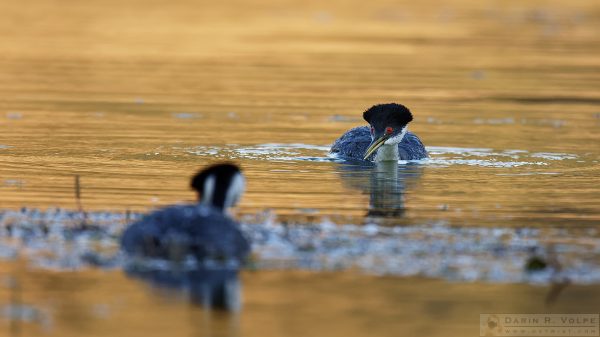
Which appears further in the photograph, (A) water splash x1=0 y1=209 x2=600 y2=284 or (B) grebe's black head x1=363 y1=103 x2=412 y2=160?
(B) grebe's black head x1=363 y1=103 x2=412 y2=160

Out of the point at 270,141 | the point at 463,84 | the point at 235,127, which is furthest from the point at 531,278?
the point at 463,84

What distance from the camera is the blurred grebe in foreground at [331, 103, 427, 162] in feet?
62.2

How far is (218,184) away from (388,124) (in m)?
7.28

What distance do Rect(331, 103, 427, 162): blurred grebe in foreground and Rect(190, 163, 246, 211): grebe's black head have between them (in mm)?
6926

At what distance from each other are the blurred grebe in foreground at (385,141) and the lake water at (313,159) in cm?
43

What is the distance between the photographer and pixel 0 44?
106 ft

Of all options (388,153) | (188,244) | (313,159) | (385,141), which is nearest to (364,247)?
(188,244)

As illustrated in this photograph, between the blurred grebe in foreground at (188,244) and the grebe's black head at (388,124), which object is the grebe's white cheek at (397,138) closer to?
the grebe's black head at (388,124)

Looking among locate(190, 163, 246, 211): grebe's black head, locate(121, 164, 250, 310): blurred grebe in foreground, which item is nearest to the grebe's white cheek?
locate(190, 163, 246, 211): grebe's black head

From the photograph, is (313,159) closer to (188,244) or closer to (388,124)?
(388,124)

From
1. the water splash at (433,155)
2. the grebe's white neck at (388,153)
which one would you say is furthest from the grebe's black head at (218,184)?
the grebe's white neck at (388,153)

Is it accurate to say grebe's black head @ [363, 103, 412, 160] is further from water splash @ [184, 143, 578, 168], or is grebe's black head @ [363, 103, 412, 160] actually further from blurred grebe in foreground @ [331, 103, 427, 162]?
water splash @ [184, 143, 578, 168]

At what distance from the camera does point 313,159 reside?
18531 mm

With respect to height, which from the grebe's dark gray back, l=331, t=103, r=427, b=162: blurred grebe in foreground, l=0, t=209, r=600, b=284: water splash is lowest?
l=0, t=209, r=600, b=284: water splash
